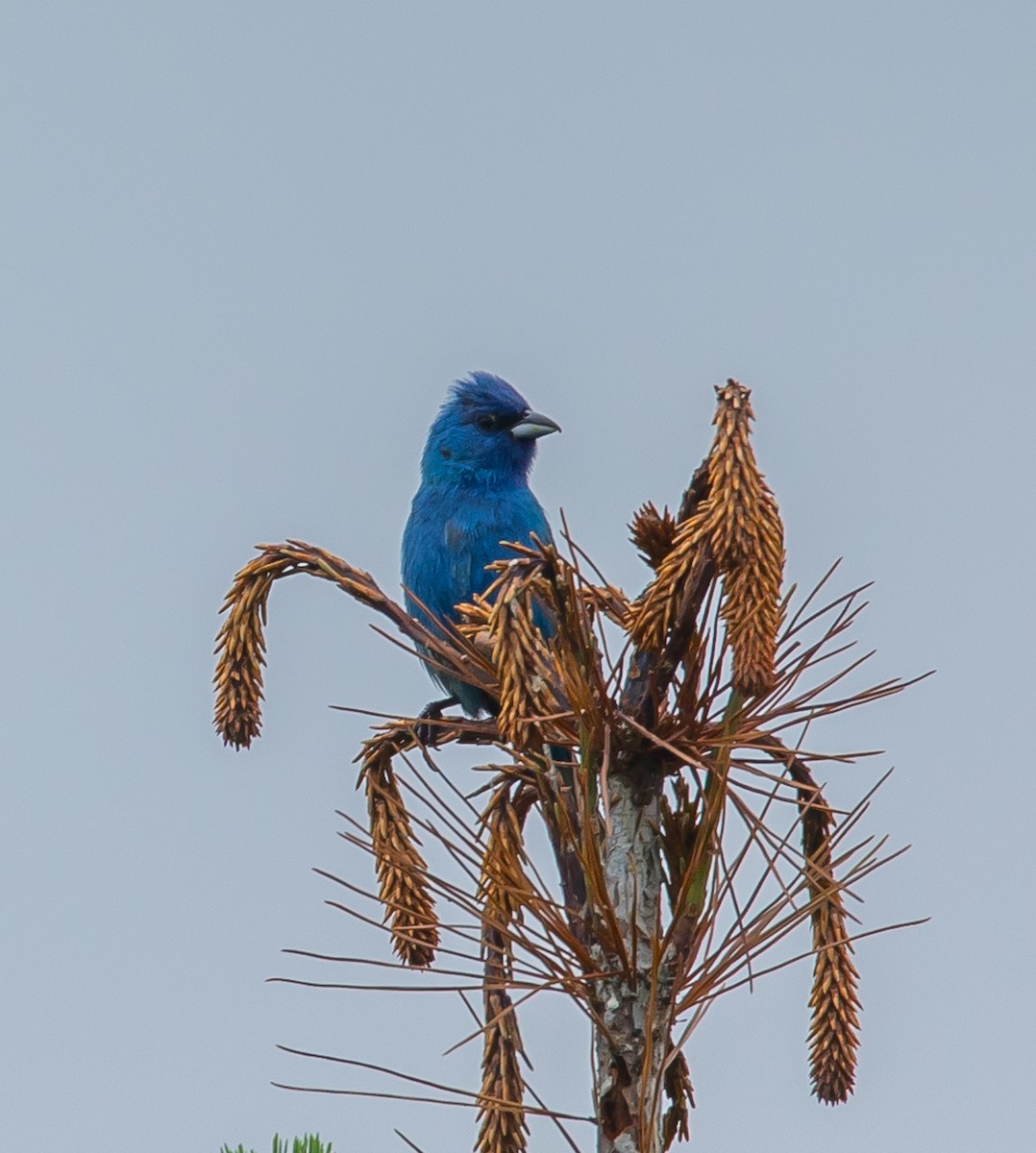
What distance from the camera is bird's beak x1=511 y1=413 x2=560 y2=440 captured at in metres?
6.59

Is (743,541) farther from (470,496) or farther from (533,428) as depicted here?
(533,428)

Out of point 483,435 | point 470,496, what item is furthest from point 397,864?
point 483,435

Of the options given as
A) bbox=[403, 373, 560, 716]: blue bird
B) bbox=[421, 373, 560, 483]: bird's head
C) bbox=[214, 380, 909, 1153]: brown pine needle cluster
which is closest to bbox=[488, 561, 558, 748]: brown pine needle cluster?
bbox=[214, 380, 909, 1153]: brown pine needle cluster

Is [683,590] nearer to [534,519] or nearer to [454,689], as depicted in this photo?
[454,689]

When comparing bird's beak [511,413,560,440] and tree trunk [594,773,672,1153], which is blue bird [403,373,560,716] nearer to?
bird's beak [511,413,560,440]

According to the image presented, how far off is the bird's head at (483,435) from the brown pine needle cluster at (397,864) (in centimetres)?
346

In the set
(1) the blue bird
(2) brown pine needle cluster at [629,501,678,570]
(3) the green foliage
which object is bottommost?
(3) the green foliage

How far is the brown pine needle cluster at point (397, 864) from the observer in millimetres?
2879

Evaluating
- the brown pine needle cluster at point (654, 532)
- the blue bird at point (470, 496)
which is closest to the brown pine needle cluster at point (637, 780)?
the brown pine needle cluster at point (654, 532)

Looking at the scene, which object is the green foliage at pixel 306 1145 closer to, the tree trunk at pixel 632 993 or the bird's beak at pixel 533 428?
the tree trunk at pixel 632 993

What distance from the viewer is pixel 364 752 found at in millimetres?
3119

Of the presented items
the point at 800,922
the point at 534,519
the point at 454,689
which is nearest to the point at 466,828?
the point at 800,922

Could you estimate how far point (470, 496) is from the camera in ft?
21.1

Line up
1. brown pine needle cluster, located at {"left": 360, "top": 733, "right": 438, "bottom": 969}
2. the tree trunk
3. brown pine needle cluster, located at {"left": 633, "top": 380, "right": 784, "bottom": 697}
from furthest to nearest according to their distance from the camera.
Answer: brown pine needle cluster, located at {"left": 360, "top": 733, "right": 438, "bottom": 969} < the tree trunk < brown pine needle cluster, located at {"left": 633, "top": 380, "right": 784, "bottom": 697}
